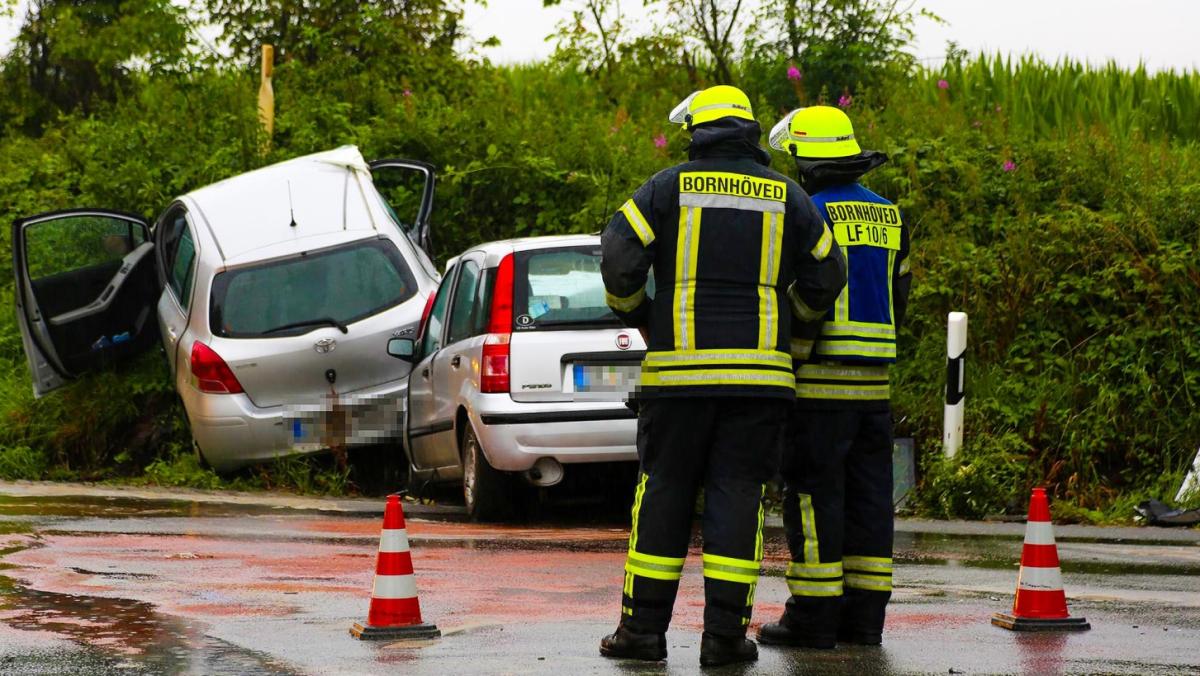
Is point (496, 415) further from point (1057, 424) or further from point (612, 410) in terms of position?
point (1057, 424)

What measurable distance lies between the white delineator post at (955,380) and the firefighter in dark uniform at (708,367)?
669cm

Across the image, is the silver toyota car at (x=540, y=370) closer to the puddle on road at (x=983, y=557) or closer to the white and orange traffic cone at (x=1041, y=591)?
the puddle on road at (x=983, y=557)

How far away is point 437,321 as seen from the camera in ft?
39.7

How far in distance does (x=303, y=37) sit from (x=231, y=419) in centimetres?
1135

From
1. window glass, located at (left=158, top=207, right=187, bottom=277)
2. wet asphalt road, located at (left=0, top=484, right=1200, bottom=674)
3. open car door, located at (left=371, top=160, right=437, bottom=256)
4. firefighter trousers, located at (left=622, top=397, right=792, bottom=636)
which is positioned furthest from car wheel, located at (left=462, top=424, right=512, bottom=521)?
open car door, located at (left=371, top=160, right=437, bottom=256)

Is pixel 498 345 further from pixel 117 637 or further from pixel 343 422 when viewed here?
pixel 117 637

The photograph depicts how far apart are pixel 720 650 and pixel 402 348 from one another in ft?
22.0

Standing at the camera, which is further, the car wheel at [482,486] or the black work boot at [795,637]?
the car wheel at [482,486]

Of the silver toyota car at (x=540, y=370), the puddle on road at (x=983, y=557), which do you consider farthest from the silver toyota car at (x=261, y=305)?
the puddle on road at (x=983, y=557)

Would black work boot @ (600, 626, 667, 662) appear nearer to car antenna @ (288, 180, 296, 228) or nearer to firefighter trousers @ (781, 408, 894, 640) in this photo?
firefighter trousers @ (781, 408, 894, 640)

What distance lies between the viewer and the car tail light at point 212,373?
13.0m

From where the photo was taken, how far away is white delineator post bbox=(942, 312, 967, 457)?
12.4 metres

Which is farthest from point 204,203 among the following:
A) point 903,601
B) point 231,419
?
point 903,601

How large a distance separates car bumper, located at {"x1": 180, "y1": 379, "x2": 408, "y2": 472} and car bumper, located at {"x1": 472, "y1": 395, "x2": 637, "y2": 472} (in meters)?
2.61
